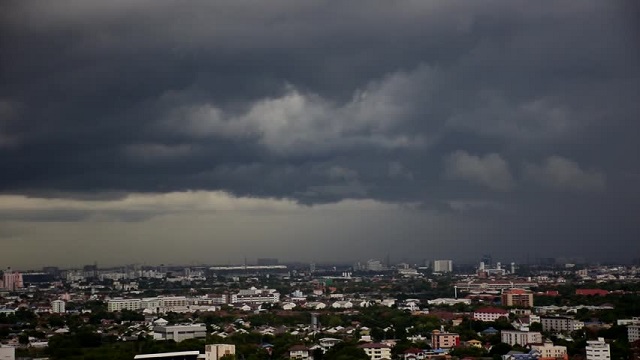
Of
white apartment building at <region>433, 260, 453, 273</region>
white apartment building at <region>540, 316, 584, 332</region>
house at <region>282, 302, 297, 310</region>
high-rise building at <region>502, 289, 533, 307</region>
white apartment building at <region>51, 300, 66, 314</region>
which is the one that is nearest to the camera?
white apartment building at <region>540, 316, 584, 332</region>

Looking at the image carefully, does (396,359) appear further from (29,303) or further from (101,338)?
(29,303)

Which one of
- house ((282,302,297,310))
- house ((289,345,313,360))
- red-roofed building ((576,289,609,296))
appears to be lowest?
house ((282,302,297,310))

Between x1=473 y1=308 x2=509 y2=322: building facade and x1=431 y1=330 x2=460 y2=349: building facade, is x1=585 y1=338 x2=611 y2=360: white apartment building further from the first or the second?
x1=473 y1=308 x2=509 y2=322: building facade

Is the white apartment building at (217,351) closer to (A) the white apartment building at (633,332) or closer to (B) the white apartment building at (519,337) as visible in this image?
(B) the white apartment building at (519,337)

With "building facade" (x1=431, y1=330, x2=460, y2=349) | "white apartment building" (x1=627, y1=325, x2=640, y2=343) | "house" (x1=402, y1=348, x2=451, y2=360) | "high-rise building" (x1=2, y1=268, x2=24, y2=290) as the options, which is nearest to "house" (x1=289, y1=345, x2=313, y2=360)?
"house" (x1=402, y1=348, x2=451, y2=360)

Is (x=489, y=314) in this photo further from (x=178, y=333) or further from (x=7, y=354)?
(x=7, y=354)

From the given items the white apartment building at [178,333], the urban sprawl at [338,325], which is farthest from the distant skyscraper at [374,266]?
the white apartment building at [178,333]

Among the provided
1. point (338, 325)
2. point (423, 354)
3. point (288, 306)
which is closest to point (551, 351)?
point (423, 354)
